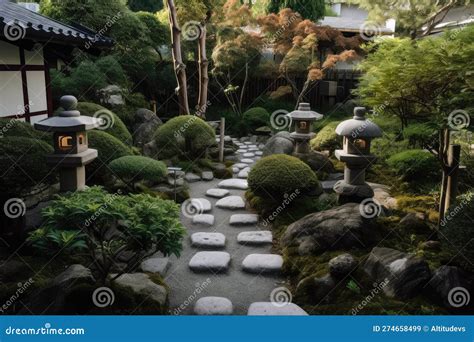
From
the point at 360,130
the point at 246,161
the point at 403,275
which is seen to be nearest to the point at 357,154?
the point at 360,130

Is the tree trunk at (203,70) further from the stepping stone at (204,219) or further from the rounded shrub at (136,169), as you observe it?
the stepping stone at (204,219)

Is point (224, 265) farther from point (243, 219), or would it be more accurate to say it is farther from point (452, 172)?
point (452, 172)

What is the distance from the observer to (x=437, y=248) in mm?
7145

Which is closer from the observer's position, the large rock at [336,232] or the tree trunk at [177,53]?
the large rock at [336,232]

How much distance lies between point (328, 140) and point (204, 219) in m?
5.49

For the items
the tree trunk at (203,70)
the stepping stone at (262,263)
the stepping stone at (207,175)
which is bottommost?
the stepping stone at (262,263)

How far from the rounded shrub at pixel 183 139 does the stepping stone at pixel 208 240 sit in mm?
5181

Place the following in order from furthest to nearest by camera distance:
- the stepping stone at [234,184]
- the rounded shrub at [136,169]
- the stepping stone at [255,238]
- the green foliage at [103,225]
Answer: the stepping stone at [234,184]
the rounded shrub at [136,169]
the stepping stone at [255,238]
the green foliage at [103,225]

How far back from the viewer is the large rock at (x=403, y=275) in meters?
6.06

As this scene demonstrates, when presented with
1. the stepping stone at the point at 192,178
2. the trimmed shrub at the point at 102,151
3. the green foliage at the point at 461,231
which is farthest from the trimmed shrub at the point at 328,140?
the green foliage at the point at 461,231

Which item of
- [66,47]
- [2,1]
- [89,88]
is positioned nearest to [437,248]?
[66,47]

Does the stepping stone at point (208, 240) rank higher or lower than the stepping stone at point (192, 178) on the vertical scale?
lower

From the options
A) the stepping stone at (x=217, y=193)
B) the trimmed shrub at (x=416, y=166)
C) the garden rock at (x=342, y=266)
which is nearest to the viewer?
the garden rock at (x=342, y=266)

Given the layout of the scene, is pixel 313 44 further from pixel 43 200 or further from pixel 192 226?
pixel 43 200
